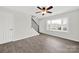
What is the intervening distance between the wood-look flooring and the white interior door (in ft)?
0.65

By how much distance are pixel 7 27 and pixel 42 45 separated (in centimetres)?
156

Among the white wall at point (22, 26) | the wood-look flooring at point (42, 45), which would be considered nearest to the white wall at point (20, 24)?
the white wall at point (22, 26)

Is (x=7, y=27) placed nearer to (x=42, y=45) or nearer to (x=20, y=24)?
(x=20, y=24)

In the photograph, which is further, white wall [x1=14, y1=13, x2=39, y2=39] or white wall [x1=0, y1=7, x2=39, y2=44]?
white wall [x1=14, y1=13, x2=39, y2=39]

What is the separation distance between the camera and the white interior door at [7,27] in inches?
115

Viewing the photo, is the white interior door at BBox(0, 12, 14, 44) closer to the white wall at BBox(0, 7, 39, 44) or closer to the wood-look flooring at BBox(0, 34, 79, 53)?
the white wall at BBox(0, 7, 39, 44)

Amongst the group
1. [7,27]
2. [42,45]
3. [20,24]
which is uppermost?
[20,24]

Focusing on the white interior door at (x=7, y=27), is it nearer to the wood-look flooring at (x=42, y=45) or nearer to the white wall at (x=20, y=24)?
the white wall at (x=20, y=24)

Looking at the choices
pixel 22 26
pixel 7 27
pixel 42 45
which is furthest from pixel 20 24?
pixel 42 45

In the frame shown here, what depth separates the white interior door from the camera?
2.91 m

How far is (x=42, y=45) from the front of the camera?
3744mm

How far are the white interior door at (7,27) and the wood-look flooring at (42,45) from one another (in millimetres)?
200

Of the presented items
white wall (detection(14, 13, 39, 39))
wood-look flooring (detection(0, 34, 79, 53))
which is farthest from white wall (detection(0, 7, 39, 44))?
wood-look flooring (detection(0, 34, 79, 53))
